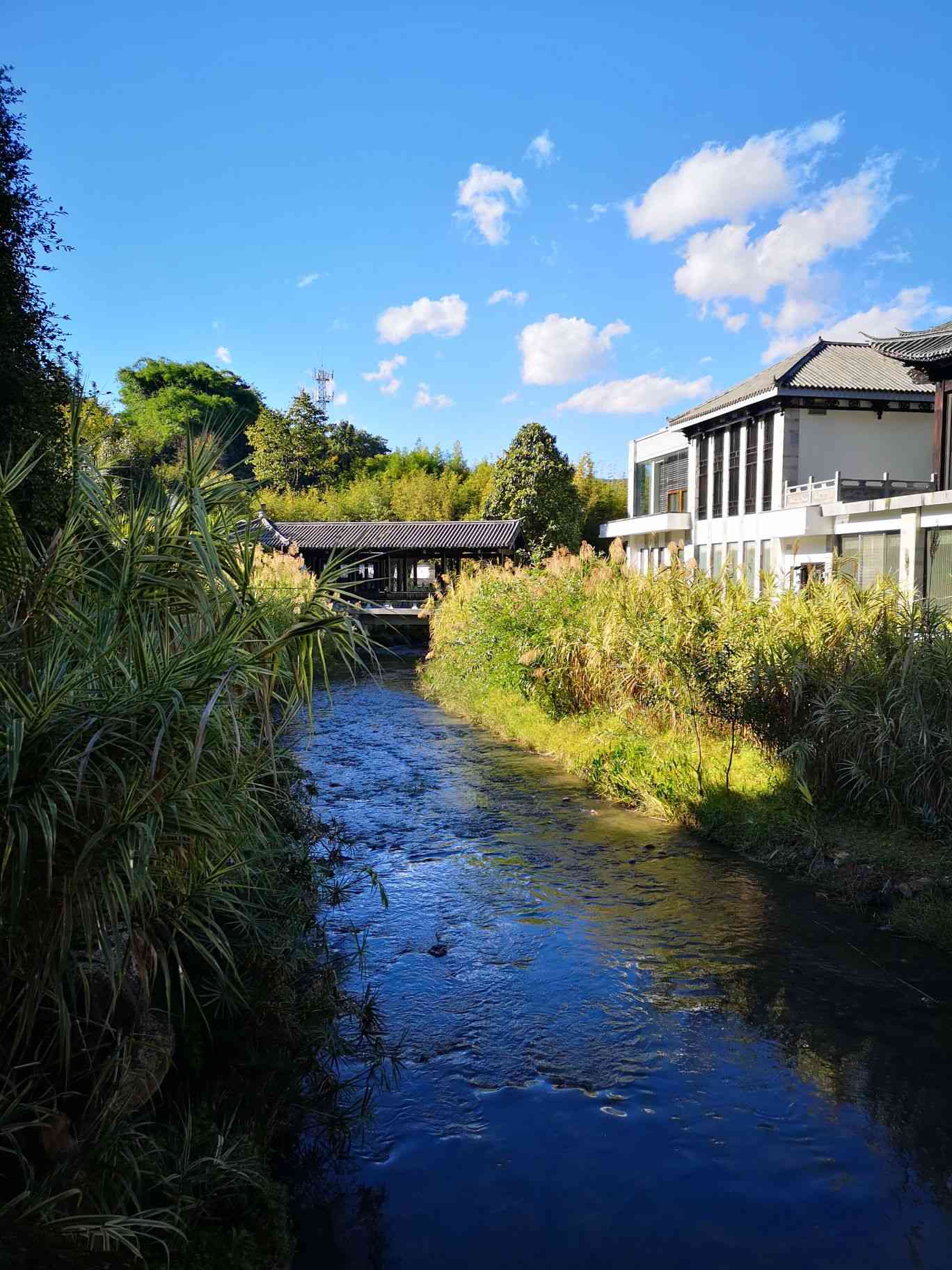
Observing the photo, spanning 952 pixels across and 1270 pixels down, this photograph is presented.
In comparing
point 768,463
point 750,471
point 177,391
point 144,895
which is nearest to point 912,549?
point 768,463

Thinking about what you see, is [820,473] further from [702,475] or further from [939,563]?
[939,563]

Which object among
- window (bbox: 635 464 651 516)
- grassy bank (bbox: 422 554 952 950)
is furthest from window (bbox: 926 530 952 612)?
window (bbox: 635 464 651 516)

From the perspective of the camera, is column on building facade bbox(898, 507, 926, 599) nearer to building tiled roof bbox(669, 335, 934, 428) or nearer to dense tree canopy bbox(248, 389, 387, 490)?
building tiled roof bbox(669, 335, 934, 428)

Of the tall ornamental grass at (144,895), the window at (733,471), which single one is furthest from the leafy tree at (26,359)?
the window at (733,471)

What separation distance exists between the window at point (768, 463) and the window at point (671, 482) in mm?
6086

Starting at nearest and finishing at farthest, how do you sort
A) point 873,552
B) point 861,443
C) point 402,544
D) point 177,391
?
point 873,552
point 861,443
point 402,544
point 177,391

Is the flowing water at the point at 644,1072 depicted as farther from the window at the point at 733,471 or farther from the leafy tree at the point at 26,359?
the window at the point at 733,471

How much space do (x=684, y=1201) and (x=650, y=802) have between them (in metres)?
6.01

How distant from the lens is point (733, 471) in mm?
29266

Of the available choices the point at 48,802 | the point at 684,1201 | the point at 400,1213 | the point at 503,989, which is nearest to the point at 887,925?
the point at 503,989

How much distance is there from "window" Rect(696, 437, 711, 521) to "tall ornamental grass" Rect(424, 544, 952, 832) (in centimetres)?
1767

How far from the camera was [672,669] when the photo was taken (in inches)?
419

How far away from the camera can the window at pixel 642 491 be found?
39.0 m

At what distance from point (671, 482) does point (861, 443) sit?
10.2 meters
